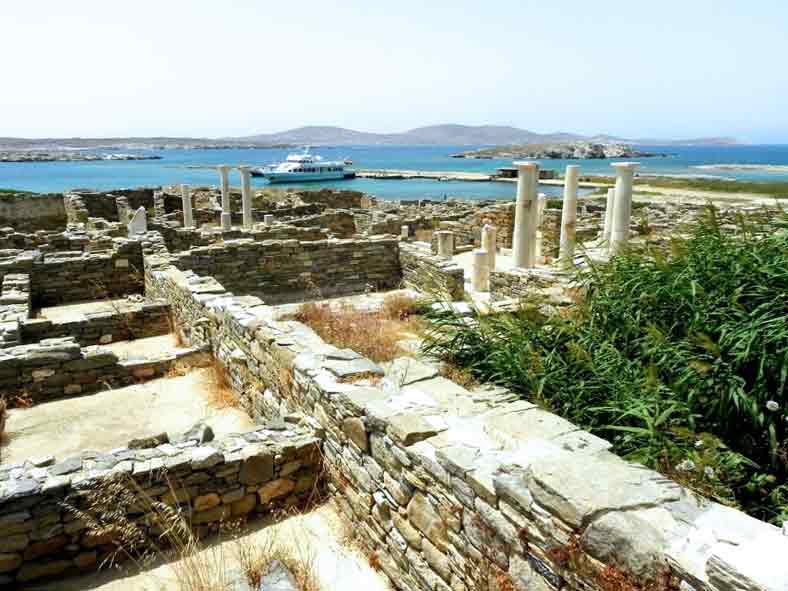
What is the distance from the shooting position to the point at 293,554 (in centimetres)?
403

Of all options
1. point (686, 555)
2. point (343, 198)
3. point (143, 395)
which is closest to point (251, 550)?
point (686, 555)

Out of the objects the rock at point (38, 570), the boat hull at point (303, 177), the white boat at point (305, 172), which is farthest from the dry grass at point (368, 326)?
the white boat at point (305, 172)

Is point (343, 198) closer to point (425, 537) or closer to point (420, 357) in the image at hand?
point (420, 357)

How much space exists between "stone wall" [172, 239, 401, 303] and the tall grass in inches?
264

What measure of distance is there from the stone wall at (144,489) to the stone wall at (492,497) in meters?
0.42

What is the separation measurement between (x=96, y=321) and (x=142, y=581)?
593 centimetres

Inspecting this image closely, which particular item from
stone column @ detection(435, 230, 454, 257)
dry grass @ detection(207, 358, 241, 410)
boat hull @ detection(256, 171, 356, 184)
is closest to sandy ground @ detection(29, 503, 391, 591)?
dry grass @ detection(207, 358, 241, 410)

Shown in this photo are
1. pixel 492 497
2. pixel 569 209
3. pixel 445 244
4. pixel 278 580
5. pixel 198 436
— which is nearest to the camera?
pixel 492 497

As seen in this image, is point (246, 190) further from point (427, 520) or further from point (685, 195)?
point (685, 195)

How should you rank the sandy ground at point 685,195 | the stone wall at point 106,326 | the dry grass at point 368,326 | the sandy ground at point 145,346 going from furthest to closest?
the sandy ground at point 685,195
the sandy ground at point 145,346
the stone wall at point 106,326
the dry grass at point 368,326

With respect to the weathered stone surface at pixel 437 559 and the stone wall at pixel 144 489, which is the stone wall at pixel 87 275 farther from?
the weathered stone surface at pixel 437 559

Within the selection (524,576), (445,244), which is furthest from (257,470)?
(445,244)

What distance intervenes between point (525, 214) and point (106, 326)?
28.9 ft

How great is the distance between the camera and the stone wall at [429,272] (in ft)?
36.8
